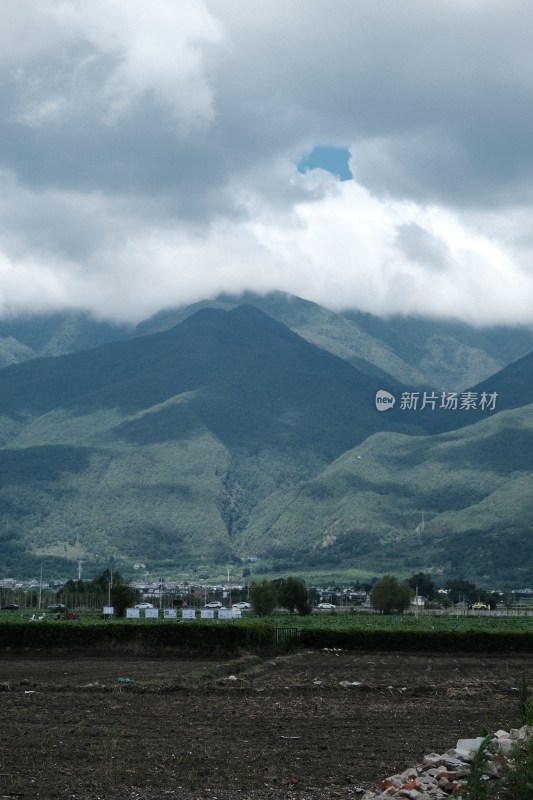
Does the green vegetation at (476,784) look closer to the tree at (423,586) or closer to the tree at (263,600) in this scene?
the tree at (263,600)

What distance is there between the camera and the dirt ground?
57.8 ft

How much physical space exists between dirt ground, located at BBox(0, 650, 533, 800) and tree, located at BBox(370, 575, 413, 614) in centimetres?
7822

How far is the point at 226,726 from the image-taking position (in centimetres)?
2400

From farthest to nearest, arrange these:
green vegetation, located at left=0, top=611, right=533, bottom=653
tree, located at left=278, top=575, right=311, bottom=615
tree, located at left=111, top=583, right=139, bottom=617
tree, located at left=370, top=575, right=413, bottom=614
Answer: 1. tree, located at left=370, top=575, right=413, bottom=614
2. tree, located at left=278, top=575, right=311, bottom=615
3. tree, located at left=111, top=583, right=139, bottom=617
4. green vegetation, located at left=0, top=611, right=533, bottom=653

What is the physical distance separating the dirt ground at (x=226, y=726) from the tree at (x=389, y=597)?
78.2 meters

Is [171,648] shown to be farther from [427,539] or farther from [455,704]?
[427,539]

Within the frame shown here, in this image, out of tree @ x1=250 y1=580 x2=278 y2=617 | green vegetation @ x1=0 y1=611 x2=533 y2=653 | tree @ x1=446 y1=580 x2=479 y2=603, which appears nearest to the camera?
green vegetation @ x1=0 y1=611 x2=533 y2=653

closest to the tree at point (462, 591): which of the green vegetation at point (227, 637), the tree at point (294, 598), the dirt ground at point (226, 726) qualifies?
the tree at point (294, 598)

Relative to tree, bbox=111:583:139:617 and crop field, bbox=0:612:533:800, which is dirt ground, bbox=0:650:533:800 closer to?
crop field, bbox=0:612:533:800

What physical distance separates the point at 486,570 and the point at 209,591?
40.5 meters

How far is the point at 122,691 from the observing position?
32.0m

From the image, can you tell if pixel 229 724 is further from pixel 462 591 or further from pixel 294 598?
pixel 462 591

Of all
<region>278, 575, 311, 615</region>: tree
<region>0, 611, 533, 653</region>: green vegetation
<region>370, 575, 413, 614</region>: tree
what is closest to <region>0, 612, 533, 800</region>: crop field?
<region>0, 611, 533, 653</region>: green vegetation

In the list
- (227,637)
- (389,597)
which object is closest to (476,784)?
(227,637)
